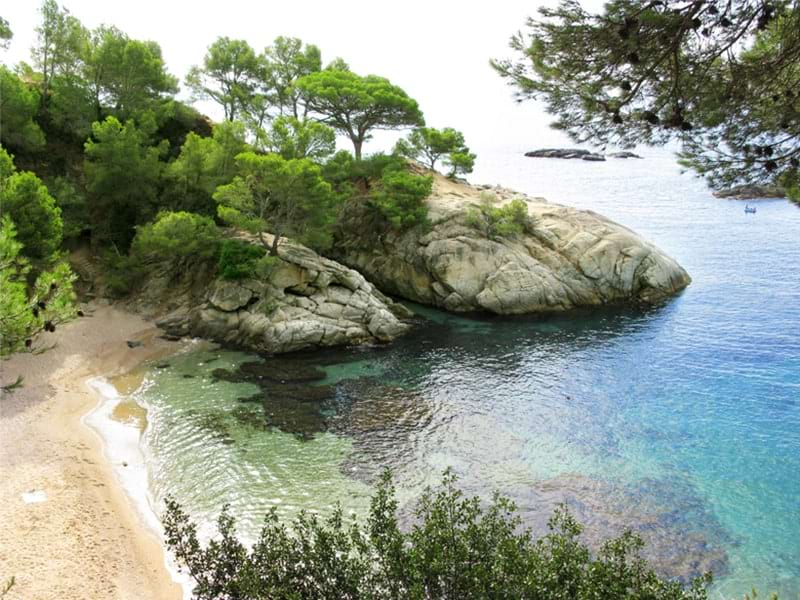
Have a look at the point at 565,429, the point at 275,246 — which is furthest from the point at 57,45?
the point at 565,429

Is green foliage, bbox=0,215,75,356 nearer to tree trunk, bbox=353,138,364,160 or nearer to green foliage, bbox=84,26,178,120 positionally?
green foliage, bbox=84,26,178,120

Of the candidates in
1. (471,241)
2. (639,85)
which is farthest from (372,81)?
(639,85)

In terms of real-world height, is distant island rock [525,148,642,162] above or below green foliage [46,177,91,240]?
above

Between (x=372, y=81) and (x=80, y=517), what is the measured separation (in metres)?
39.7

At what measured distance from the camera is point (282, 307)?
104ft

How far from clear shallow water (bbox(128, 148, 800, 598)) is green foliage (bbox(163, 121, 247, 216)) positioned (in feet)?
42.1

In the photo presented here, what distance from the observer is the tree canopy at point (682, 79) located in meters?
10.4

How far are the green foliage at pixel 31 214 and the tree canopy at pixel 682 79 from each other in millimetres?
23458

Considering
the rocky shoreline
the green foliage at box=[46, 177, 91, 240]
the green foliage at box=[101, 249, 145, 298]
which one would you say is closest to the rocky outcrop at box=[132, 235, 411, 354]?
the rocky shoreline

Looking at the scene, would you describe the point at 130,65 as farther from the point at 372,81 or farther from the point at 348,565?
the point at 348,565

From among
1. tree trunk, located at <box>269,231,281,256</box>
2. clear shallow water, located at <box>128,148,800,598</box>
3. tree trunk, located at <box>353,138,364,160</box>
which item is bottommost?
clear shallow water, located at <box>128,148,800,598</box>

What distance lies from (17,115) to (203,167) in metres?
11.9

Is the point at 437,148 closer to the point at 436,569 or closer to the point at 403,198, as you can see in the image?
the point at 403,198

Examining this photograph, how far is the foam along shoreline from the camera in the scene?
662 inches
